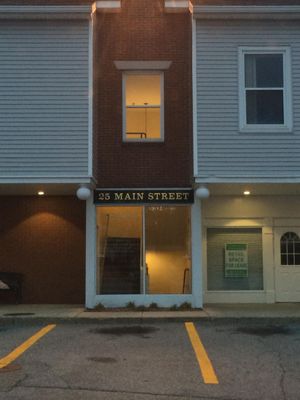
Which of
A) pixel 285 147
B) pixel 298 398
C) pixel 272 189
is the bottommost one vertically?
pixel 298 398

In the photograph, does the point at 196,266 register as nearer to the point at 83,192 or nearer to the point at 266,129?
the point at 83,192

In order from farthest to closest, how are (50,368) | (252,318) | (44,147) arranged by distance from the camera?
1. (44,147)
2. (252,318)
3. (50,368)

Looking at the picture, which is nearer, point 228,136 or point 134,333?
point 134,333

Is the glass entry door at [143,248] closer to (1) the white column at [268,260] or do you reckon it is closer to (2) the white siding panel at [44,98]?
(2) the white siding panel at [44,98]

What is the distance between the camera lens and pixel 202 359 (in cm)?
939

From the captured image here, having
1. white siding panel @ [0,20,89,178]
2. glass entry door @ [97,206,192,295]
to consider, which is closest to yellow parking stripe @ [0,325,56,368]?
glass entry door @ [97,206,192,295]

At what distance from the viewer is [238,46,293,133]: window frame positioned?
566 inches

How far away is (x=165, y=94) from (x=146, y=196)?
260 cm

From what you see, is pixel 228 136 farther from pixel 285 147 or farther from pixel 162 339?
pixel 162 339

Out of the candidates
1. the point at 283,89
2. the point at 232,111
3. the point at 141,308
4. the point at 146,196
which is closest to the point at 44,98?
the point at 146,196

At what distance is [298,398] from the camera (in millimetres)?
7250

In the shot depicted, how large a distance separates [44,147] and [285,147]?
5.61 meters

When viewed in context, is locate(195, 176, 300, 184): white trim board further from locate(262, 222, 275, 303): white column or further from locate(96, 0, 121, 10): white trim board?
locate(96, 0, 121, 10): white trim board

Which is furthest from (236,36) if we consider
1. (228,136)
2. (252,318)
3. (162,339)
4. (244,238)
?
(162,339)
